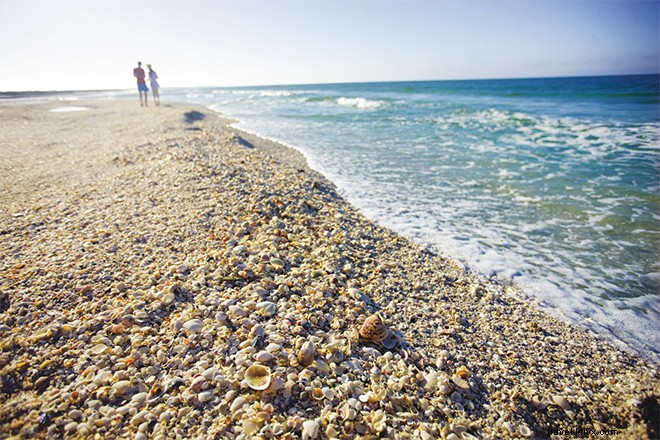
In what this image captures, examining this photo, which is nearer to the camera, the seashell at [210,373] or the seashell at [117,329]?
the seashell at [210,373]

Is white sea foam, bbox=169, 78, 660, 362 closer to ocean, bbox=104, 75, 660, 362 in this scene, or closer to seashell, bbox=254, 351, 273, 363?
ocean, bbox=104, 75, 660, 362

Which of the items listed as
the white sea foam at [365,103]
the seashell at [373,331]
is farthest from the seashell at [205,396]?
the white sea foam at [365,103]

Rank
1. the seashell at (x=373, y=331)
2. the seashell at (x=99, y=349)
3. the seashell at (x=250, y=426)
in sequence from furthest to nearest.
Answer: the seashell at (x=373, y=331), the seashell at (x=99, y=349), the seashell at (x=250, y=426)

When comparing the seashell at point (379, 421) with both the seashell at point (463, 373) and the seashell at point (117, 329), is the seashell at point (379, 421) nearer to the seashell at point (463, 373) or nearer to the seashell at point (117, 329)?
the seashell at point (463, 373)

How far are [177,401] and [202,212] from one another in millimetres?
2653

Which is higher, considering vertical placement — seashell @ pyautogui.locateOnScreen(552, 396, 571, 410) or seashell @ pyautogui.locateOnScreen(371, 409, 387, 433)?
seashell @ pyautogui.locateOnScreen(371, 409, 387, 433)

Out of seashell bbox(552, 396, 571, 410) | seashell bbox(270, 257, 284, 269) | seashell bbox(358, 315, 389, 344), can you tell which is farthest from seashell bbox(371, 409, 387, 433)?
seashell bbox(270, 257, 284, 269)

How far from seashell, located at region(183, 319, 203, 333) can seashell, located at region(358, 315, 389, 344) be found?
1.22 m

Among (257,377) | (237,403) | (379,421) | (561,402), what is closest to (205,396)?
(237,403)

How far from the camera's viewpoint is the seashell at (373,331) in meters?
2.45

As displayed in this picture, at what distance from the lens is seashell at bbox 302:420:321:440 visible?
69.0 inches

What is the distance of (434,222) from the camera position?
521 centimetres

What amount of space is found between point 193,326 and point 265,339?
0.55m

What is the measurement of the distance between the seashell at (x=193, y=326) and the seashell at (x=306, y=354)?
79cm
